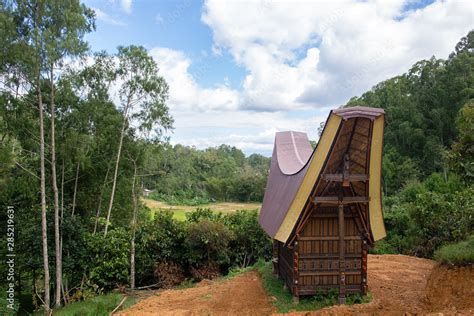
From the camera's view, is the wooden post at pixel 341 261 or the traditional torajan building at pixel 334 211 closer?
the traditional torajan building at pixel 334 211

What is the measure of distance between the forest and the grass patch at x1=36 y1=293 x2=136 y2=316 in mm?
685

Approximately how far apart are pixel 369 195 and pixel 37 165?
1097 cm

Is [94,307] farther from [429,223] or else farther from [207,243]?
[429,223]

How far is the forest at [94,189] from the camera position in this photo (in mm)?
10328

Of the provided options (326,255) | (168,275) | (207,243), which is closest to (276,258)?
(326,255)

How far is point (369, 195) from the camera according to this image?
9.28m

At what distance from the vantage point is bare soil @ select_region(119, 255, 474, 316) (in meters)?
8.22

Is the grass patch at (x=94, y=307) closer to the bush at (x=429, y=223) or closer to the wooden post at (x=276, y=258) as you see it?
the wooden post at (x=276, y=258)

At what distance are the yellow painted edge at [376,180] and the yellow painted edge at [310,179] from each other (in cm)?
103

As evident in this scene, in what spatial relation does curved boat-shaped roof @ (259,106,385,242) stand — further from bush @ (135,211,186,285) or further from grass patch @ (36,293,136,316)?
bush @ (135,211,186,285)

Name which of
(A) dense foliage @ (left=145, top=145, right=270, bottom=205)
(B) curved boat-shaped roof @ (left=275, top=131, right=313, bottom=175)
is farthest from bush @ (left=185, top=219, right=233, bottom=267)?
(A) dense foliage @ (left=145, top=145, right=270, bottom=205)

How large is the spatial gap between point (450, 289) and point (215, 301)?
6.08 metres

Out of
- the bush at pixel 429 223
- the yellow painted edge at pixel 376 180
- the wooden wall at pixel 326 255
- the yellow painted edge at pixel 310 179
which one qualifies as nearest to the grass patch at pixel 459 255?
the yellow painted edge at pixel 376 180

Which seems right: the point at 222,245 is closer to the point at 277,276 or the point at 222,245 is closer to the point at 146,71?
the point at 277,276
